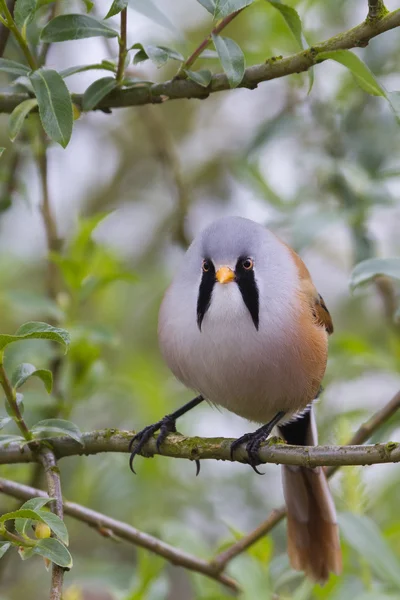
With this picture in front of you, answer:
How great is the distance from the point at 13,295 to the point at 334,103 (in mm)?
1808

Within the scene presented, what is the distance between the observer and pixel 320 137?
12.7ft

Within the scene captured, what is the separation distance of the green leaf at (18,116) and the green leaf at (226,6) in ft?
1.53

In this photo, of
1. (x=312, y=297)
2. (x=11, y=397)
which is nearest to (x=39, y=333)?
(x=11, y=397)

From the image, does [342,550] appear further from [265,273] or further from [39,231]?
[39,231]

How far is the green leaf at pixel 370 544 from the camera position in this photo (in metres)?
2.39

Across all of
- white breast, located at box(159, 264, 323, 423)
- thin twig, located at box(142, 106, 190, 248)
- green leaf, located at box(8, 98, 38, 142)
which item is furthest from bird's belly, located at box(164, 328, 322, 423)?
thin twig, located at box(142, 106, 190, 248)

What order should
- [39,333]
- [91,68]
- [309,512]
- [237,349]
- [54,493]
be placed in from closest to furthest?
1. [39,333]
2. [54,493]
3. [91,68]
4. [237,349]
5. [309,512]

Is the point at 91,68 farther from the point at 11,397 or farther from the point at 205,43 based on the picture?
the point at 11,397

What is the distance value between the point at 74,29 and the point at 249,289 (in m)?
0.81

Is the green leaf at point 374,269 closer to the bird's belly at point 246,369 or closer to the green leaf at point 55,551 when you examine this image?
the bird's belly at point 246,369

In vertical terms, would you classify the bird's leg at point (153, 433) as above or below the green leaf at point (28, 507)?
above

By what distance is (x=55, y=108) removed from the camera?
1.78m

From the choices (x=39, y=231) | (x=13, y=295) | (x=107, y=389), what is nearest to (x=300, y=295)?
(x=13, y=295)

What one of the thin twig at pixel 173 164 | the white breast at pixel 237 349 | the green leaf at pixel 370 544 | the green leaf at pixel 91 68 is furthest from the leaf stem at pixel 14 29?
the thin twig at pixel 173 164
